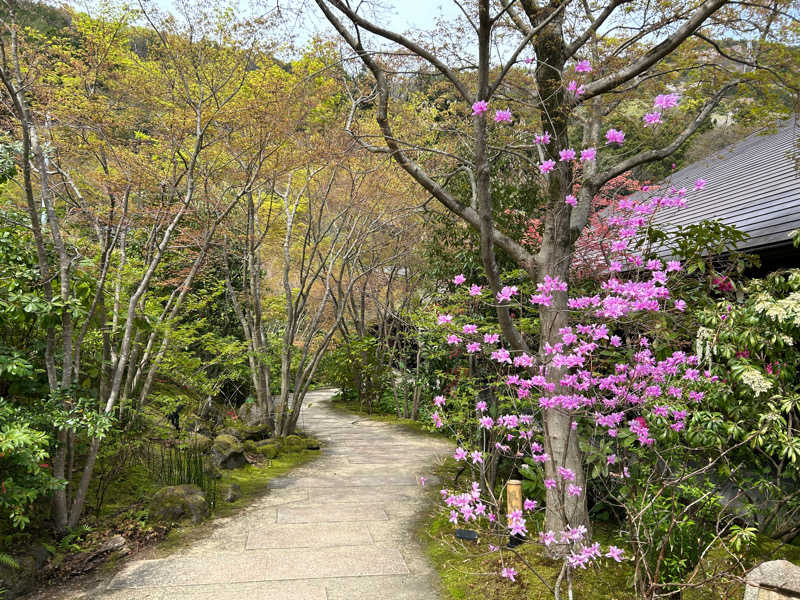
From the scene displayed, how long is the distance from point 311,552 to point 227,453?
9.47ft

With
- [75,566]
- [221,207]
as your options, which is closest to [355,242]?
[221,207]

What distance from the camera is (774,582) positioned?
237 centimetres

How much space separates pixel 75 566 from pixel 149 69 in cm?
586

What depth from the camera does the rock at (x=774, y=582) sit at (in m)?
2.32

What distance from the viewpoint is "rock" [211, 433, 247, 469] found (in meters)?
6.32

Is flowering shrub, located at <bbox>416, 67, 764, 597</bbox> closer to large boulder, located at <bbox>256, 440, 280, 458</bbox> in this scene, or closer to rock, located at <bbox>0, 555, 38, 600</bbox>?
rock, located at <bbox>0, 555, 38, 600</bbox>

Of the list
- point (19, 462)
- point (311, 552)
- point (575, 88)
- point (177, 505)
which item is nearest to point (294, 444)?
point (177, 505)

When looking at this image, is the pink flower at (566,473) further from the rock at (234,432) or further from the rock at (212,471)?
the rock at (234,432)

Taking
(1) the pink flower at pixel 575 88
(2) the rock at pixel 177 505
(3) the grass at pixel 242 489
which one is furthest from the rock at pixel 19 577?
(1) the pink flower at pixel 575 88

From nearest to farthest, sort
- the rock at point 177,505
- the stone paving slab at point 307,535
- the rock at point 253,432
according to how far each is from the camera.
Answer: the stone paving slab at point 307,535 → the rock at point 177,505 → the rock at point 253,432

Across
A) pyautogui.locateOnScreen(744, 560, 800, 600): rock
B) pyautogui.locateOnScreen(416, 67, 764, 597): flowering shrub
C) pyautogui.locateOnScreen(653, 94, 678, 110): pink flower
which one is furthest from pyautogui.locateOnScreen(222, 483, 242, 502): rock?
pyautogui.locateOnScreen(653, 94, 678, 110): pink flower

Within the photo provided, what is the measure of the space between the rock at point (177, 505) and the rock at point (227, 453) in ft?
5.21

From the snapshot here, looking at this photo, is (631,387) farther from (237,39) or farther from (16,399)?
(237,39)

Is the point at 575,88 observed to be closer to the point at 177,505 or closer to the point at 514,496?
the point at 514,496
